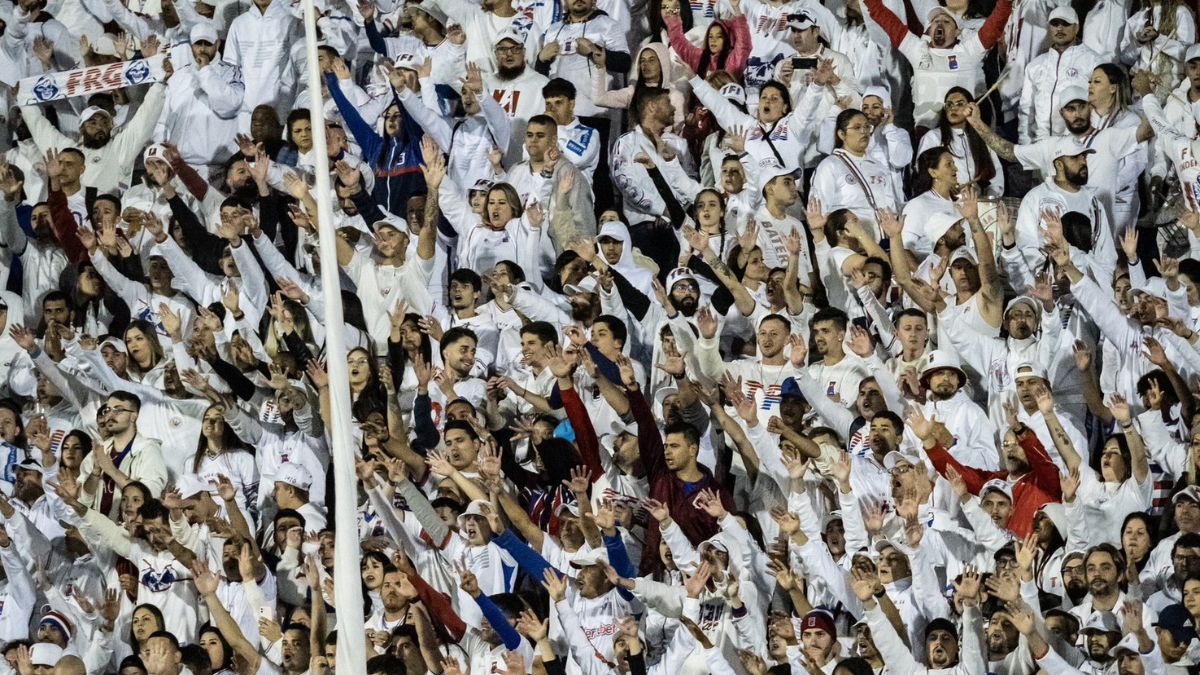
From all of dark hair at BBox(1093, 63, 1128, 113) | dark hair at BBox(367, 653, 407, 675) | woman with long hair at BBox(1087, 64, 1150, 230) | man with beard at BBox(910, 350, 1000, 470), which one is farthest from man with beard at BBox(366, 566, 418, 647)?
dark hair at BBox(1093, 63, 1128, 113)

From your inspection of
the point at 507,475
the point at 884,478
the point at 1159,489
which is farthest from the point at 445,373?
the point at 1159,489

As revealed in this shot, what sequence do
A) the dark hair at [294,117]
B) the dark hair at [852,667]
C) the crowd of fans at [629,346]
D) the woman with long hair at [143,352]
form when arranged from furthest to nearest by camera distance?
the dark hair at [294,117] → the woman with long hair at [143,352] → the crowd of fans at [629,346] → the dark hair at [852,667]

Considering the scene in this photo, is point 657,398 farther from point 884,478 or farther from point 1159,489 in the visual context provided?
point 1159,489

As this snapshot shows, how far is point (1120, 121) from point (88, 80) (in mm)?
5564

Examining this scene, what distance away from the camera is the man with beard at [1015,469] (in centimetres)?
1088

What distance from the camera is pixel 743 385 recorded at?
11.5 m

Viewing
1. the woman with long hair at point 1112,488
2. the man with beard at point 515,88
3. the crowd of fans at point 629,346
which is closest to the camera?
the woman with long hair at point 1112,488

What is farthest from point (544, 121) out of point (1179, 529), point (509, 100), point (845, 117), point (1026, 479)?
point (1179, 529)

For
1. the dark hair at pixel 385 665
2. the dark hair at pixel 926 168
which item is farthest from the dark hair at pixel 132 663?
the dark hair at pixel 926 168

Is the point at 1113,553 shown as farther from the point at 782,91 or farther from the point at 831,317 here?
the point at 782,91

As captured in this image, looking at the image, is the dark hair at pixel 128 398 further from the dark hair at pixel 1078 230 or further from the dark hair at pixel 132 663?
the dark hair at pixel 1078 230

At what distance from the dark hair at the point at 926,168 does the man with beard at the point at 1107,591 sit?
7.25ft

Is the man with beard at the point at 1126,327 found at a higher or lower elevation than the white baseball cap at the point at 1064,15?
lower

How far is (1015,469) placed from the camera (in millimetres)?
10992
